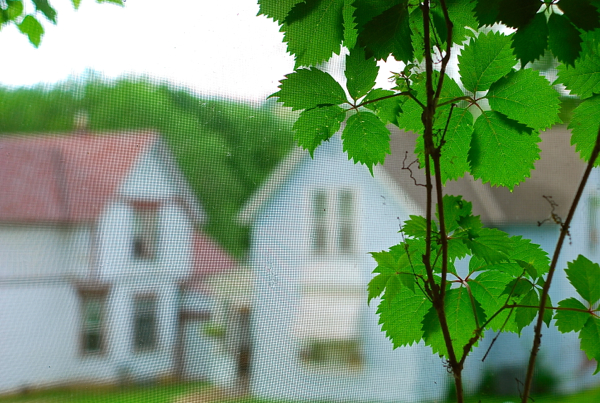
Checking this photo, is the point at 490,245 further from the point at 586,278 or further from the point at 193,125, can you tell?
the point at 193,125

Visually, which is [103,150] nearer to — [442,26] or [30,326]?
[30,326]

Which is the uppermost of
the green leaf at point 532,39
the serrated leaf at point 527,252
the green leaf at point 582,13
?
the green leaf at point 582,13

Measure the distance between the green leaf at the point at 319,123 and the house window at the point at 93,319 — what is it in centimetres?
35

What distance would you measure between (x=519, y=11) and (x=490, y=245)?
10.2 inches

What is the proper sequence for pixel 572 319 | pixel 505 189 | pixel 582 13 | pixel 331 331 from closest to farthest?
pixel 582 13 < pixel 572 319 < pixel 331 331 < pixel 505 189

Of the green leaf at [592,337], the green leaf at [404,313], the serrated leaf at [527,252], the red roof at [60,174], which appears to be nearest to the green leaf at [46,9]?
the red roof at [60,174]

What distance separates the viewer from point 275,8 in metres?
0.60

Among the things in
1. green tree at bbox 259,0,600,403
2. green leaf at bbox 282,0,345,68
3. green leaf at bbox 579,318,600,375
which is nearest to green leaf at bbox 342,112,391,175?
green tree at bbox 259,0,600,403

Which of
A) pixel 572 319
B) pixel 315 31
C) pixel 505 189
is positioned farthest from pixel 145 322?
pixel 505 189

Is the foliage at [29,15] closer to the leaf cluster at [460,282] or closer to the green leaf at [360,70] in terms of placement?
the green leaf at [360,70]

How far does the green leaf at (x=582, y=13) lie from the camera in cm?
42

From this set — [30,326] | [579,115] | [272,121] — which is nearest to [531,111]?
[579,115]

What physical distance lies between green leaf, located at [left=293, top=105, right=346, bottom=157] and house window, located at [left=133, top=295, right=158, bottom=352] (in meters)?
0.31

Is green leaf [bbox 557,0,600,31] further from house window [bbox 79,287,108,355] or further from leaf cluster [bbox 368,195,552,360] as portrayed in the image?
house window [bbox 79,287,108,355]
